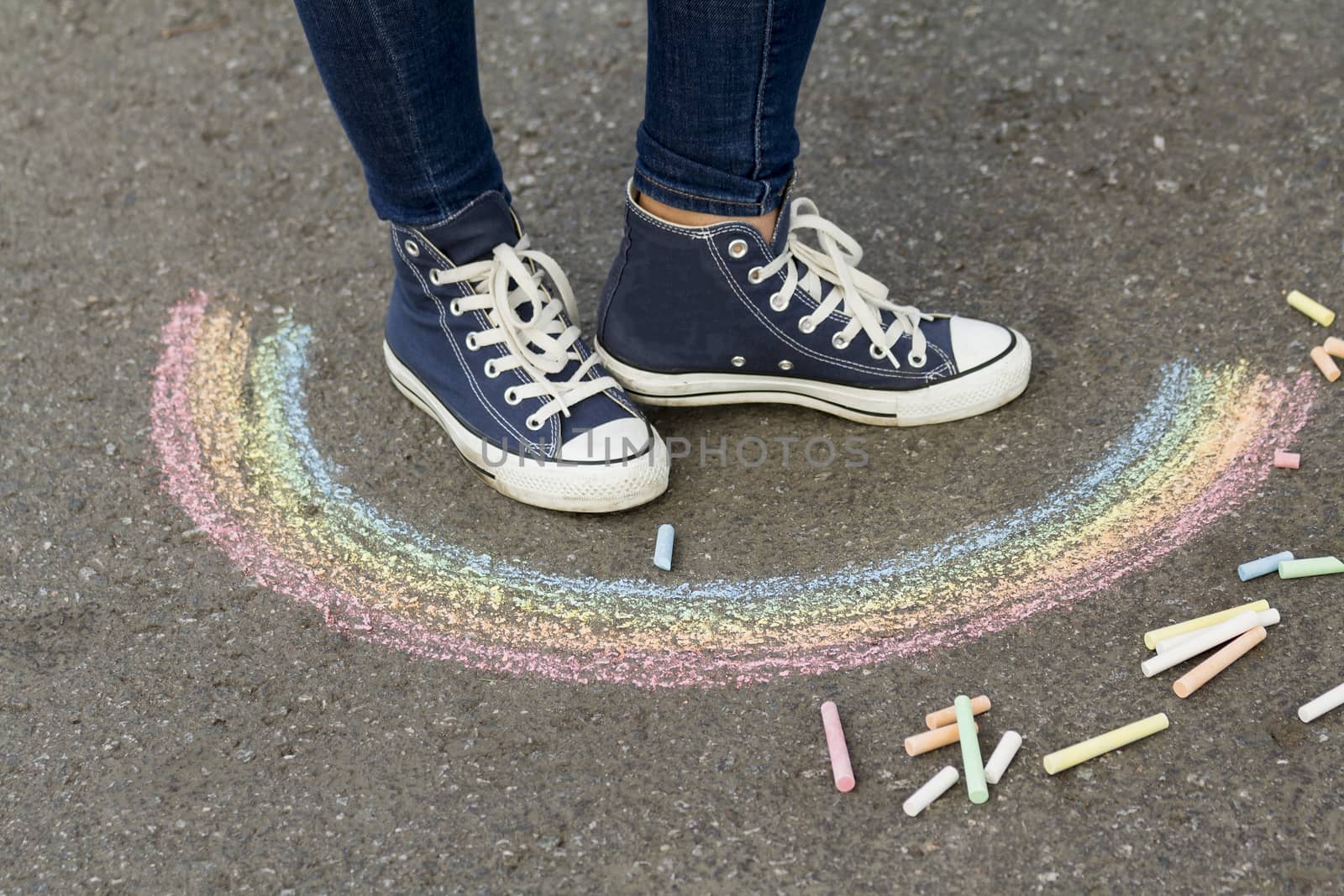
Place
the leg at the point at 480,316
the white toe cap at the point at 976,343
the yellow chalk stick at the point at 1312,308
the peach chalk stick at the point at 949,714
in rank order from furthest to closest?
the yellow chalk stick at the point at 1312,308
the white toe cap at the point at 976,343
the leg at the point at 480,316
the peach chalk stick at the point at 949,714

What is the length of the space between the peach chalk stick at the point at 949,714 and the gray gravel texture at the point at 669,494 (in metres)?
0.04

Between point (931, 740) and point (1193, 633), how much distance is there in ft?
A: 1.63

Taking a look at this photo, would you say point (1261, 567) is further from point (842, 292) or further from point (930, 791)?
point (842, 292)

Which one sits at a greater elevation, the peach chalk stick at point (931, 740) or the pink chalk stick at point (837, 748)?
the peach chalk stick at point (931, 740)

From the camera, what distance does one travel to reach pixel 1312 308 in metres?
2.52

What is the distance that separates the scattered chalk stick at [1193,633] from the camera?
1906 millimetres

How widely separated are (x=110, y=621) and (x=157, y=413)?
0.60 metres

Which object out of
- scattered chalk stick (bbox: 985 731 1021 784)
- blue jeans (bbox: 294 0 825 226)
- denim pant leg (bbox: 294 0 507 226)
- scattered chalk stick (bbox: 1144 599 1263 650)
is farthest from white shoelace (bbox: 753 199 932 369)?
scattered chalk stick (bbox: 985 731 1021 784)

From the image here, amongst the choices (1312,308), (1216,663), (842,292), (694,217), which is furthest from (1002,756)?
(1312,308)

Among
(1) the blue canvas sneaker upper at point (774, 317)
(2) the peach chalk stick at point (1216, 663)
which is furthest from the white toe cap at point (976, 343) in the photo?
(2) the peach chalk stick at point (1216, 663)

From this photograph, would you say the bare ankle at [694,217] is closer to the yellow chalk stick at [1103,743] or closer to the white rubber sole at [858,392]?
the white rubber sole at [858,392]

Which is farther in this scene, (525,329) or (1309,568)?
(525,329)

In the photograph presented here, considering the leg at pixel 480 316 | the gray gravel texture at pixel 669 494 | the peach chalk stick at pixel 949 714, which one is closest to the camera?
the gray gravel texture at pixel 669 494

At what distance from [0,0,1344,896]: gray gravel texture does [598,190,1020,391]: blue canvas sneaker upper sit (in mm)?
166
